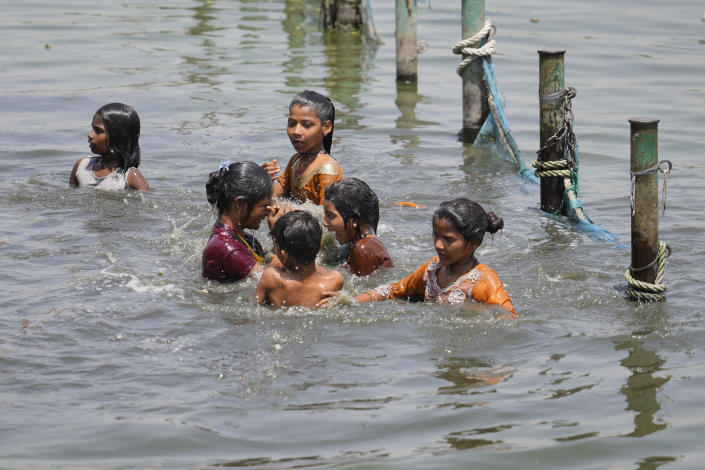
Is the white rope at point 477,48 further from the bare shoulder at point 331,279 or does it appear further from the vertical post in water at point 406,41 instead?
the bare shoulder at point 331,279

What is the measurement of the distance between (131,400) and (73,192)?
160 inches

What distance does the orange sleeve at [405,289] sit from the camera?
238 inches

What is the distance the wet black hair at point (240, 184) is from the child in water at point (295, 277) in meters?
0.48

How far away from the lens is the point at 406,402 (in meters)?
4.84

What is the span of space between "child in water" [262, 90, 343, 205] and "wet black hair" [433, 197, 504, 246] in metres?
1.83

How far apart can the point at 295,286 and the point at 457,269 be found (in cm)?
97

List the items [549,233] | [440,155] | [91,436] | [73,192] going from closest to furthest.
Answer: [91,436], [549,233], [73,192], [440,155]

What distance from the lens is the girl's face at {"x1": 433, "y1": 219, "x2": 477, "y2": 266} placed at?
5.60 m

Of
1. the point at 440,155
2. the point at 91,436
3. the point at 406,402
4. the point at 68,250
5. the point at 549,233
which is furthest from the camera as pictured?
the point at 440,155

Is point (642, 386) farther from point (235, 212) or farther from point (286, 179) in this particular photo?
point (286, 179)

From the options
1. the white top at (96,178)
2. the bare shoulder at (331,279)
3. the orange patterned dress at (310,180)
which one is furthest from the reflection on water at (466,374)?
the white top at (96,178)

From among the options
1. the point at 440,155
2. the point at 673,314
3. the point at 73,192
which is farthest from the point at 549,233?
the point at 73,192

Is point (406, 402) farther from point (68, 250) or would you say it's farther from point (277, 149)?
point (277, 149)

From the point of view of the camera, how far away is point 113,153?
27.3 feet
